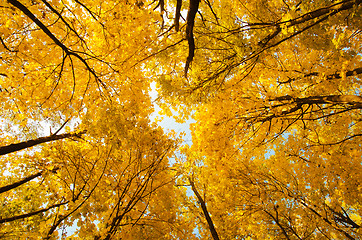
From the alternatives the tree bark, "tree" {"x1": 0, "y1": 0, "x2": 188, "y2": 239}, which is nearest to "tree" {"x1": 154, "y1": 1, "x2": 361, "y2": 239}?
"tree" {"x1": 0, "y1": 0, "x2": 188, "y2": 239}

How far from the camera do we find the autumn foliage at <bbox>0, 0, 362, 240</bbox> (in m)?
3.09

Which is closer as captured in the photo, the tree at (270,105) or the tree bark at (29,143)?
the tree at (270,105)

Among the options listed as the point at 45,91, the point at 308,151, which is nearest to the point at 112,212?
the point at 45,91

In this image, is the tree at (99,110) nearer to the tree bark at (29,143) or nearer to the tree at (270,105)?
the tree bark at (29,143)

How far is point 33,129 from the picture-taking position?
4.75 meters

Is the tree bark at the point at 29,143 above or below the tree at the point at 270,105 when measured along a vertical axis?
above

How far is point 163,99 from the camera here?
4.65m

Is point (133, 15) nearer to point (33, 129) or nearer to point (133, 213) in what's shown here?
point (33, 129)

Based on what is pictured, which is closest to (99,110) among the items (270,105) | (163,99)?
(163,99)

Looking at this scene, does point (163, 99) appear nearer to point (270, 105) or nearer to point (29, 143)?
point (270, 105)

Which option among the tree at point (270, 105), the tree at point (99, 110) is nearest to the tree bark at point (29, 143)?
the tree at point (99, 110)

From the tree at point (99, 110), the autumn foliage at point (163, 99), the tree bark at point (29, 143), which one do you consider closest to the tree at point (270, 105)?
the autumn foliage at point (163, 99)

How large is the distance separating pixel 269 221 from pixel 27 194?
954cm

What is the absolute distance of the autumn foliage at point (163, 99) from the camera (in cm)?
309
